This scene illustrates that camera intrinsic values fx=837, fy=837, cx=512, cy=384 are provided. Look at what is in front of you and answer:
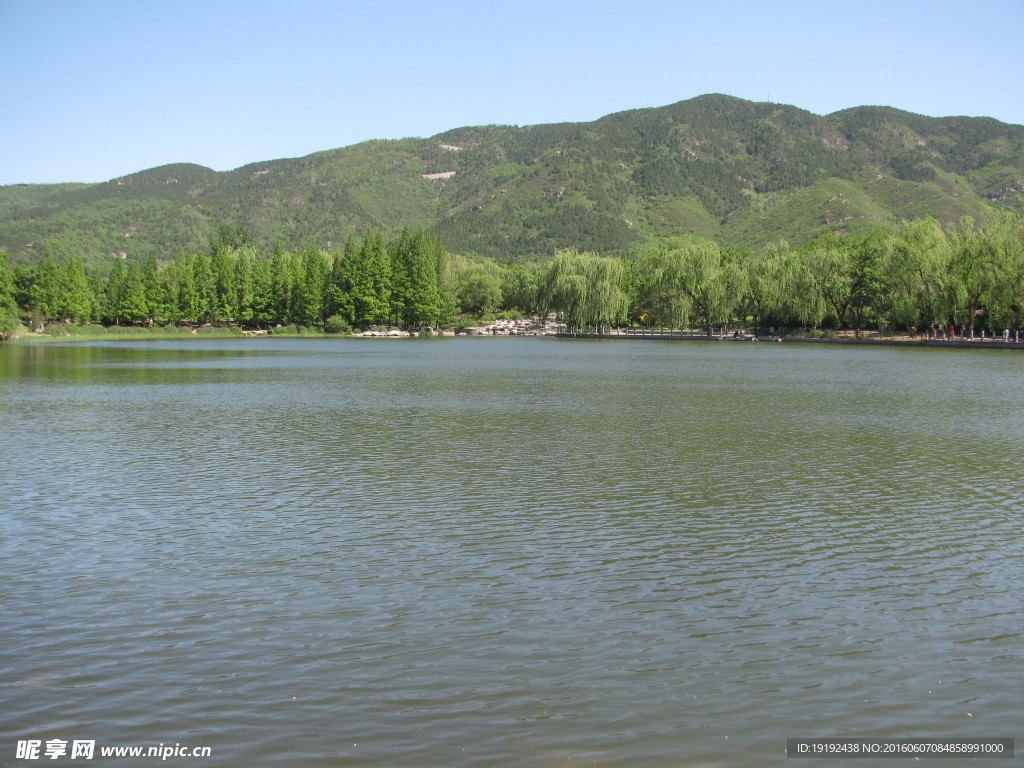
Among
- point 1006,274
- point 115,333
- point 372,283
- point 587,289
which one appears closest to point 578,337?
point 587,289

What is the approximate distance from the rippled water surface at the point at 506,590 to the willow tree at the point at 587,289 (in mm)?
66339

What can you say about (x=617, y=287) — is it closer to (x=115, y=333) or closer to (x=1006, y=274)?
(x=1006, y=274)

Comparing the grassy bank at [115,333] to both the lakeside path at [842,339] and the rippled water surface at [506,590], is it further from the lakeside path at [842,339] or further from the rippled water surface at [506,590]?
the rippled water surface at [506,590]

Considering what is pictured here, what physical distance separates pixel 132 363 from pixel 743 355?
130 feet

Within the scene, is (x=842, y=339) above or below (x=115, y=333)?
below

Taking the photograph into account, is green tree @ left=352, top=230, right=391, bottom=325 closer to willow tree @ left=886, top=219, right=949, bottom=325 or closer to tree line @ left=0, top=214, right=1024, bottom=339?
tree line @ left=0, top=214, right=1024, bottom=339

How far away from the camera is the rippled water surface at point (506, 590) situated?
6.23 meters

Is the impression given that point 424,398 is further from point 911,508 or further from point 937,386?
point 937,386

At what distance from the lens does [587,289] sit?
87.5m

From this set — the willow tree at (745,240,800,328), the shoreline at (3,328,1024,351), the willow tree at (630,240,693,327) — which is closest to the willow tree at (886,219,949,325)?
the shoreline at (3,328,1024,351)

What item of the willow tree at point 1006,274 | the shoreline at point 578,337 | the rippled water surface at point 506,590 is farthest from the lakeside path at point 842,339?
the rippled water surface at point 506,590

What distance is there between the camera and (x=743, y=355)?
58.9 metres

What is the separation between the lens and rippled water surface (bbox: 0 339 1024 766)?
6.23 meters

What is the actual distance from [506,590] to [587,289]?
79.7 meters
